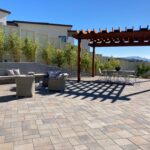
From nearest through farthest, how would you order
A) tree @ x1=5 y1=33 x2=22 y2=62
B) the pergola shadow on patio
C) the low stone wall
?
the pergola shadow on patio, the low stone wall, tree @ x1=5 y1=33 x2=22 y2=62

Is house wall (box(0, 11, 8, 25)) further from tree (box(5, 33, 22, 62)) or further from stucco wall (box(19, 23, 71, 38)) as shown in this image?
tree (box(5, 33, 22, 62))

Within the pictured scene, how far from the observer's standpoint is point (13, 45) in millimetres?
12805

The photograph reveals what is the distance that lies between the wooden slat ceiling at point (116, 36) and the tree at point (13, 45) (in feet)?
11.3

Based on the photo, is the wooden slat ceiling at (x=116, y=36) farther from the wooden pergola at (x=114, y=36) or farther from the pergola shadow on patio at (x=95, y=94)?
the pergola shadow on patio at (x=95, y=94)

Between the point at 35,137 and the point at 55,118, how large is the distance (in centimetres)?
123

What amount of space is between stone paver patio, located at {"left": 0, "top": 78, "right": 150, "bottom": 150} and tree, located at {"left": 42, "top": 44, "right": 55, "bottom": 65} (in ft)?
26.7

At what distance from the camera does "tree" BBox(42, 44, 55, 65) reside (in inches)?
588

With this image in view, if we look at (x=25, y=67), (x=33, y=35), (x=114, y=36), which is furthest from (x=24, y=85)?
(x=33, y=35)

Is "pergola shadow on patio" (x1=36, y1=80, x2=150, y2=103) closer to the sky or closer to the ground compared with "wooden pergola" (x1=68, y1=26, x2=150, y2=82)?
closer to the ground

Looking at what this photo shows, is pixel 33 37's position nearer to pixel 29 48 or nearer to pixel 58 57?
pixel 29 48

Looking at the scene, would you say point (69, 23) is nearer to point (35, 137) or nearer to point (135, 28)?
point (135, 28)

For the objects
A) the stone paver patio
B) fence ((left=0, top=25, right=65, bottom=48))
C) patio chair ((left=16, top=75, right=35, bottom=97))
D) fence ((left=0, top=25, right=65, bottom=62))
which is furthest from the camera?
fence ((left=0, top=25, right=65, bottom=48))

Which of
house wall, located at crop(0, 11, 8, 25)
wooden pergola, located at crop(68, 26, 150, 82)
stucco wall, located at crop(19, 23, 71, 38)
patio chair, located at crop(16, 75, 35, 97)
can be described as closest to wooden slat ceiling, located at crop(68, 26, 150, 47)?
wooden pergola, located at crop(68, 26, 150, 82)

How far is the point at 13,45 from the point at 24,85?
6197 millimetres
